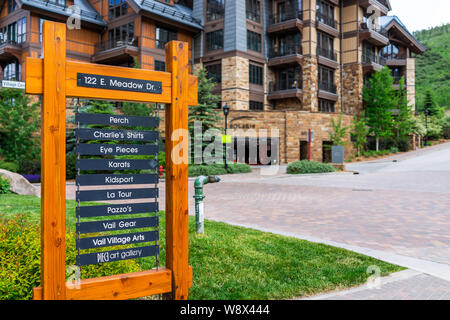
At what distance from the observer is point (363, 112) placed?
3950 centimetres

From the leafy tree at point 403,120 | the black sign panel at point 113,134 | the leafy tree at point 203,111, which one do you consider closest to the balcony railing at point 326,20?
the leafy tree at point 403,120

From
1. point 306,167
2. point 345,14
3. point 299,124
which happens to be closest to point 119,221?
point 306,167

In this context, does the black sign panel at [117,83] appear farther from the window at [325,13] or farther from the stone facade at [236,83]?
the window at [325,13]

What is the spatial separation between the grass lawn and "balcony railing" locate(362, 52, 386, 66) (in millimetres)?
41510

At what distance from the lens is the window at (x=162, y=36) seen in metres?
34.0

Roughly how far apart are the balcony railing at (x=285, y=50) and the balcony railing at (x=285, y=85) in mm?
2600

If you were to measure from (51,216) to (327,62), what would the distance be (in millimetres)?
39444

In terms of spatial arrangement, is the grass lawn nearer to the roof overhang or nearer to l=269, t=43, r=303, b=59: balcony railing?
l=269, t=43, r=303, b=59: balcony railing

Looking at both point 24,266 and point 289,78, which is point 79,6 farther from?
point 24,266

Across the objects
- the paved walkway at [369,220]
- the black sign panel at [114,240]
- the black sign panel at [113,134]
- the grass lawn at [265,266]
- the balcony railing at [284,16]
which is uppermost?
the balcony railing at [284,16]

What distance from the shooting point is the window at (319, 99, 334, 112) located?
130ft

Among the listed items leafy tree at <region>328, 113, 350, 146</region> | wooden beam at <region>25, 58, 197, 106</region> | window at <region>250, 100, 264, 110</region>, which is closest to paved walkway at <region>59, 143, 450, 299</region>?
wooden beam at <region>25, 58, 197, 106</region>

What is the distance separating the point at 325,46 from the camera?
39.7 metres

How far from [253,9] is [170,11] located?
8.11 meters
